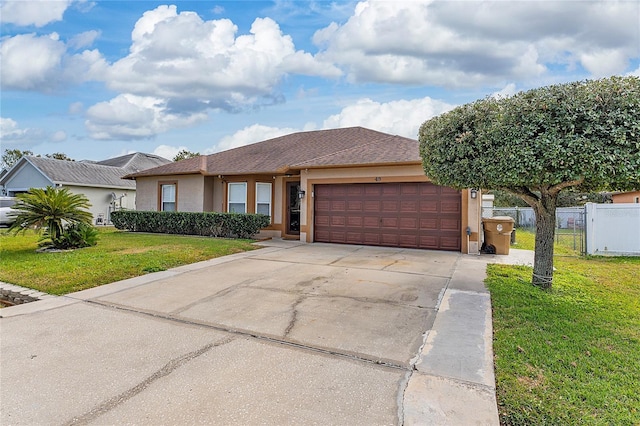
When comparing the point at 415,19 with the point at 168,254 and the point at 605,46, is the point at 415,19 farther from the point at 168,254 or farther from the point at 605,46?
the point at 168,254

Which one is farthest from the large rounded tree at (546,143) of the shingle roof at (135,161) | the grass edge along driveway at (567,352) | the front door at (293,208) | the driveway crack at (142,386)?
the shingle roof at (135,161)

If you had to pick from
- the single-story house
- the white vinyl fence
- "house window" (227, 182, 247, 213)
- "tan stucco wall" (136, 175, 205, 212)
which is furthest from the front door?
the white vinyl fence

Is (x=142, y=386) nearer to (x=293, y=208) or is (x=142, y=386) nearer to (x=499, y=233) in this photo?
(x=499, y=233)

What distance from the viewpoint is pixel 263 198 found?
14.9m

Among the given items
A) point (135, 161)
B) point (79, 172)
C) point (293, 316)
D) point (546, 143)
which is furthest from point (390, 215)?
point (135, 161)

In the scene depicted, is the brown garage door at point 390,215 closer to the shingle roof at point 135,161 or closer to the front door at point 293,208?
the front door at point 293,208

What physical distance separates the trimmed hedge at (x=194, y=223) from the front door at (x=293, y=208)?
110cm

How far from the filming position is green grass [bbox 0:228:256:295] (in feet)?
23.0

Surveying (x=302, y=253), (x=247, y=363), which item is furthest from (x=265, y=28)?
(x=247, y=363)

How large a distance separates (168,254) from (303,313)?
19.5ft

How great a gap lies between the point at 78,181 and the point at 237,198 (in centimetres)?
1284

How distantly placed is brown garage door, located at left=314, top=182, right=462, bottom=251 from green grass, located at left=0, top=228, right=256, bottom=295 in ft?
10.8

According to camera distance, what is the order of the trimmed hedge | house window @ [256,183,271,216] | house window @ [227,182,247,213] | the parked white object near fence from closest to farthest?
the parked white object near fence → the trimmed hedge → house window @ [256,183,271,216] → house window @ [227,182,247,213]

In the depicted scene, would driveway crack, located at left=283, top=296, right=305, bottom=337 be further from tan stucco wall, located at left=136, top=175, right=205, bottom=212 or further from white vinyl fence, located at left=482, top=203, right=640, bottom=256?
tan stucco wall, located at left=136, top=175, right=205, bottom=212
